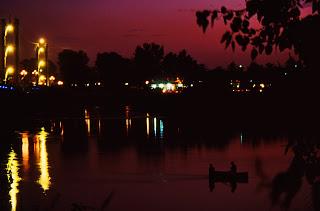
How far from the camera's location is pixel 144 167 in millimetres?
56656

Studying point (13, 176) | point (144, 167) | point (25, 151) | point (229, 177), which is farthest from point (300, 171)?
point (25, 151)

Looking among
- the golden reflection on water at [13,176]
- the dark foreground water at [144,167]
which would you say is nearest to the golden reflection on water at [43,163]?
the dark foreground water at [144,167]

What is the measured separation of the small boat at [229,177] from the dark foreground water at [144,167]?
41 centimetres

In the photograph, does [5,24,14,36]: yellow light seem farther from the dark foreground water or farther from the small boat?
the small boat

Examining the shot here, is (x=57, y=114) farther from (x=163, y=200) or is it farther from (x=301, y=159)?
(x=301, y=159)

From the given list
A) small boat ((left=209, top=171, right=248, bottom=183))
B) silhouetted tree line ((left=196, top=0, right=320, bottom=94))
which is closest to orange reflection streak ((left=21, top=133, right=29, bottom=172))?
small boat ((left=209, top=171, right=248, bottom=183))

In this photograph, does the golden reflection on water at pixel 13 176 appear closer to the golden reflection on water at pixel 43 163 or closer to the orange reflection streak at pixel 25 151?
the orange reflection streak at pixel 25 151

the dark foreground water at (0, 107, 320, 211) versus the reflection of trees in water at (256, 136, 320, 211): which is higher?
the reflection of trees in water at (256, 136, 320, 211)

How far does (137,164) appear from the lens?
2335 inches

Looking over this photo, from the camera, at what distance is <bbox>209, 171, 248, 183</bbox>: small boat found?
4188 cm

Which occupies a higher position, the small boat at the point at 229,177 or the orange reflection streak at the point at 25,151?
the orange reflection streak at the point at 25,151

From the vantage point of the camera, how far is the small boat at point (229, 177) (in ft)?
137

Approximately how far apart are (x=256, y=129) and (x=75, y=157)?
5002 centimetres

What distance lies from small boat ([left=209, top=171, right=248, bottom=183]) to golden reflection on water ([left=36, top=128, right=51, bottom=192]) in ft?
38.8
